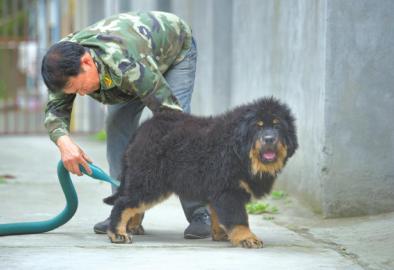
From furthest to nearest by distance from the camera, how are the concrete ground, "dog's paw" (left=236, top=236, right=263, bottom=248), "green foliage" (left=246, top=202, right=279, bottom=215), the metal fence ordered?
the metal fence
"green foliage" (left=246, top=202, right=279, bottom=215)
"dog's paw" (left=236, top=236, right=263, bottom=248)
the concrete ground

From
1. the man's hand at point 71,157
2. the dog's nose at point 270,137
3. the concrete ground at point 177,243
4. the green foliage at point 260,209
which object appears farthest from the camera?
the green foliage at point 260,209

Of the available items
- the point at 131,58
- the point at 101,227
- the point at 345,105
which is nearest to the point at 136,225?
the point at 101,227

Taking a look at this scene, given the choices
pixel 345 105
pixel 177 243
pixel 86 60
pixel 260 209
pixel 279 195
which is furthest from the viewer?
pixel 279 195

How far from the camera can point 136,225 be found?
6348 mm

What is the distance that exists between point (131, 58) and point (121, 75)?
5.6 inches

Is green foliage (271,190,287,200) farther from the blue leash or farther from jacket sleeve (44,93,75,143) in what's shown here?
jacket sleeve (44,93,75,143)

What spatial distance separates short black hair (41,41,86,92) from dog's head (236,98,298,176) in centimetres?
112

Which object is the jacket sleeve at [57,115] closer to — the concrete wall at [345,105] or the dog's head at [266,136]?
the dog's head at [266,136]

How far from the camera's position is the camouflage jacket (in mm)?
5652

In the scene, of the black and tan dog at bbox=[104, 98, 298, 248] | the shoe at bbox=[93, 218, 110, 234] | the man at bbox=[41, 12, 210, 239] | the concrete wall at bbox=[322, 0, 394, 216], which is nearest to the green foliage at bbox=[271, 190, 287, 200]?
the concrete wall at bbox=[322, 0, 394, 216]

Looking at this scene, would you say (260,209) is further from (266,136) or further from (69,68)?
(69,68)

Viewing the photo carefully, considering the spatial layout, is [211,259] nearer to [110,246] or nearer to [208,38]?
[110,246]

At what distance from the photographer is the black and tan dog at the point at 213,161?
18.2 ft

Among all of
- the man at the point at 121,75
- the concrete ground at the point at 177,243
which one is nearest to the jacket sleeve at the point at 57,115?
the man at the point at 121,75
